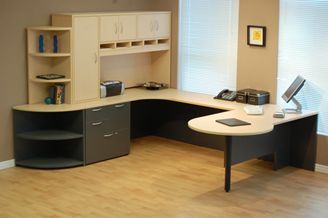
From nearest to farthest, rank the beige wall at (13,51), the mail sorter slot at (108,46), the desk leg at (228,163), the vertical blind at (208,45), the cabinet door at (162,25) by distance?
the desk leg at (228,163)
the beige wall at (13,51)
the mail sorter slot at (108,46)
the vertical blind at (208,45)
the cabinet door at (162,25)

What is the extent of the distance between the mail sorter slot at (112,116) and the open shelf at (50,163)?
525 millimetres

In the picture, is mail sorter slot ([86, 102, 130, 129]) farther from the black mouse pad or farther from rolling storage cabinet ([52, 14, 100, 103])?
the black mouse pad

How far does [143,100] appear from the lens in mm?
8727

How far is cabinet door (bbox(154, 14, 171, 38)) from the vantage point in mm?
8406

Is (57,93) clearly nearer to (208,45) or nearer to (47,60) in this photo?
(47,60)

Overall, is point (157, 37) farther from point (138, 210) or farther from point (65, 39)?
point (138, 210)

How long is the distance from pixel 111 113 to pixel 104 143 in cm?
38

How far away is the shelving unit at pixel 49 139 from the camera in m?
7.23

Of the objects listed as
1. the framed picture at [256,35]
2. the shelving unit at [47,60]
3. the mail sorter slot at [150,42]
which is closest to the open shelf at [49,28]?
the shelving unit at [47,60]

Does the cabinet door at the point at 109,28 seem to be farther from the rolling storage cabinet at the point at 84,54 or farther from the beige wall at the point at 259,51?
the beige wall at the point at 259,51

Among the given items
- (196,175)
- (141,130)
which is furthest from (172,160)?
(141,130)

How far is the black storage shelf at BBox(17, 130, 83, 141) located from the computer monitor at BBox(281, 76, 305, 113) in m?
2.42

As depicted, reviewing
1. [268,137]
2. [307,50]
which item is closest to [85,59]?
[268,137]

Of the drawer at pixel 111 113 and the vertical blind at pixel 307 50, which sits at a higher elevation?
the vertical blind at pixel 307 50
